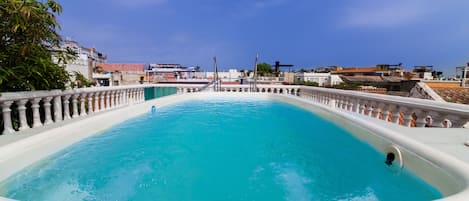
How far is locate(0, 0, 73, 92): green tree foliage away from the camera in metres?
2.55

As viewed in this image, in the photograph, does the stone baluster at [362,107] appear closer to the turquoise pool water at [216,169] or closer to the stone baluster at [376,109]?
the stone baluster at [376,109]

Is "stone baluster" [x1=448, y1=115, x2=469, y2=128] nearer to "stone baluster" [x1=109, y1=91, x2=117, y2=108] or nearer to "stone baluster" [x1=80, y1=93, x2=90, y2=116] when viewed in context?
"stone baluster" [x1=80, y1=93, x2=90, y2=116]

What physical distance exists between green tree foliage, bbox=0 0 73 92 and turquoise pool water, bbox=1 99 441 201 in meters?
1.07

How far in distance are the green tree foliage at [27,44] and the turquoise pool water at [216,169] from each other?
107 centimetres

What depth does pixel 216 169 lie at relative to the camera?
2.62m

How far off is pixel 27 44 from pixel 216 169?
9.30 feet

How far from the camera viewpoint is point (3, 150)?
200 cm

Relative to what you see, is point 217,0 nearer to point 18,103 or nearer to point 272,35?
point 272,35

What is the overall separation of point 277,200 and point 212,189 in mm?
613

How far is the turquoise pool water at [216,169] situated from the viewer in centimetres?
204

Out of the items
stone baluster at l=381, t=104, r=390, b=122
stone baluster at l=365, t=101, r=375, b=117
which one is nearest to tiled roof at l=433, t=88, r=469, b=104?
stone baluster at l=365, t=101, r=375, b=117

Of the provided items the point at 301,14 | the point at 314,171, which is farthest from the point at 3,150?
the point at 301,14

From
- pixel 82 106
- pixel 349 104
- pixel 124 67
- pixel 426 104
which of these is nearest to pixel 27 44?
pixel 82 106

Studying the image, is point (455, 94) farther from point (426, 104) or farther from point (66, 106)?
point (66, 106)
